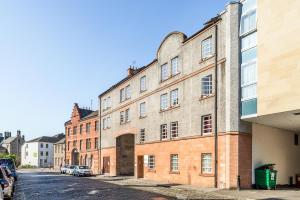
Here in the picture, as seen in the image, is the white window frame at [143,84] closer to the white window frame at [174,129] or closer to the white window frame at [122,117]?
the white window frame at [122,117]

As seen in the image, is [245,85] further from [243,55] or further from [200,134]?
[200,134]

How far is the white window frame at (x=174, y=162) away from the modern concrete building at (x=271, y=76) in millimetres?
8591

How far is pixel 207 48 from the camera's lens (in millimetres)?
30328

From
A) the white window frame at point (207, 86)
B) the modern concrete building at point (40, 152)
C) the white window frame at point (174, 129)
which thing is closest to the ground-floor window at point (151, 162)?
the white window frame at point (174, 129)

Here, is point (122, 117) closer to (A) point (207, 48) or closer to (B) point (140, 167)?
(B) point (140, 167)

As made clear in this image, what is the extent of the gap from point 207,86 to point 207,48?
9.28 ft

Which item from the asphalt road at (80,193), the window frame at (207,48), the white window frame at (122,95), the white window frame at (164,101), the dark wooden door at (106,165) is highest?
the window frame at (207,48)

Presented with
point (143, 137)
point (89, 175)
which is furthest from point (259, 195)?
point (89, 175)

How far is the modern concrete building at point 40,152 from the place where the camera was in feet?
419

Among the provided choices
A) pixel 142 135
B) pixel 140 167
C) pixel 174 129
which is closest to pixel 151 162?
pixel 140 167

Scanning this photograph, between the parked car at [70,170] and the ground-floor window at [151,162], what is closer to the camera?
the ground-floor window at [151,162]

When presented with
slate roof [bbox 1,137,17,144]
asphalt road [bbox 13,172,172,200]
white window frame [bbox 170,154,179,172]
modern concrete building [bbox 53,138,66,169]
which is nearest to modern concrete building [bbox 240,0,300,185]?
asphalt road [bbox 13,172,172,200]

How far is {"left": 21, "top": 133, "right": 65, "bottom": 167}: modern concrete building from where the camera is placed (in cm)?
12756

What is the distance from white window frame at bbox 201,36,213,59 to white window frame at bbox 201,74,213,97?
161cm
